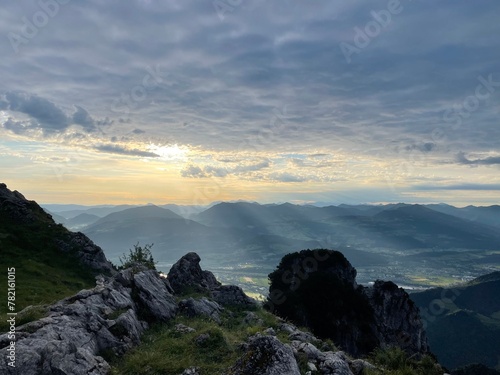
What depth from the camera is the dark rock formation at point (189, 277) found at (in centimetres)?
4069

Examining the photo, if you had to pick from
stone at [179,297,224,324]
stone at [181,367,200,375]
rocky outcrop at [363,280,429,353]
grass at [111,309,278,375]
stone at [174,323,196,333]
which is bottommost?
rocky outcrop at [363,280,429,353]

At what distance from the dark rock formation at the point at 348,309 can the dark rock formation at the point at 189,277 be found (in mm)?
22042

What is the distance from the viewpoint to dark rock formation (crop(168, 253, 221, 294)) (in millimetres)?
40688

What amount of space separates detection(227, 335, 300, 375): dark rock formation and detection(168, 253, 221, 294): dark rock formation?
25916 mm

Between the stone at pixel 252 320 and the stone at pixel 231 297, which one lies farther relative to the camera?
the stone at pixel 231 297

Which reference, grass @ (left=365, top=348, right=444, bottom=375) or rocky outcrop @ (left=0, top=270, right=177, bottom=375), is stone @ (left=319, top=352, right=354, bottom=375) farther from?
rocky outcrop @ (left=0, top=270, right=177, bottom=375)

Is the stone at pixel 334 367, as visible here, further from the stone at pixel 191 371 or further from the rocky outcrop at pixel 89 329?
the rocky outcrop at pixel 89 329

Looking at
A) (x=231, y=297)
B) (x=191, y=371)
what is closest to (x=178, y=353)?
(x=191, y=371)

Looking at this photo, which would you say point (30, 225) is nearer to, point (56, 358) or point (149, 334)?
point (149, 334)

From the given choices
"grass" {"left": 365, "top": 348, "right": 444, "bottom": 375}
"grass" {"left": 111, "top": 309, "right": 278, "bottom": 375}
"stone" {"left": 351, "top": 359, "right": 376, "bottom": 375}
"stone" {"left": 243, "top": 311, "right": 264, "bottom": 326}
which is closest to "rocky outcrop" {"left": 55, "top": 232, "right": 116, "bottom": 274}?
"stone" {"left": 243, "top": 311, "right": 264, "bottom": 326}

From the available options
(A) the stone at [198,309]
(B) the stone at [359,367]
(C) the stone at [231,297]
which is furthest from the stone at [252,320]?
(B) the stone at [359,367]

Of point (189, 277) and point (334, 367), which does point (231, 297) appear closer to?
point (189, 277)

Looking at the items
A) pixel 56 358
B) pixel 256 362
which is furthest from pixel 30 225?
pixel 256 362

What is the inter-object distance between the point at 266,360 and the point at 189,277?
2988 cm
